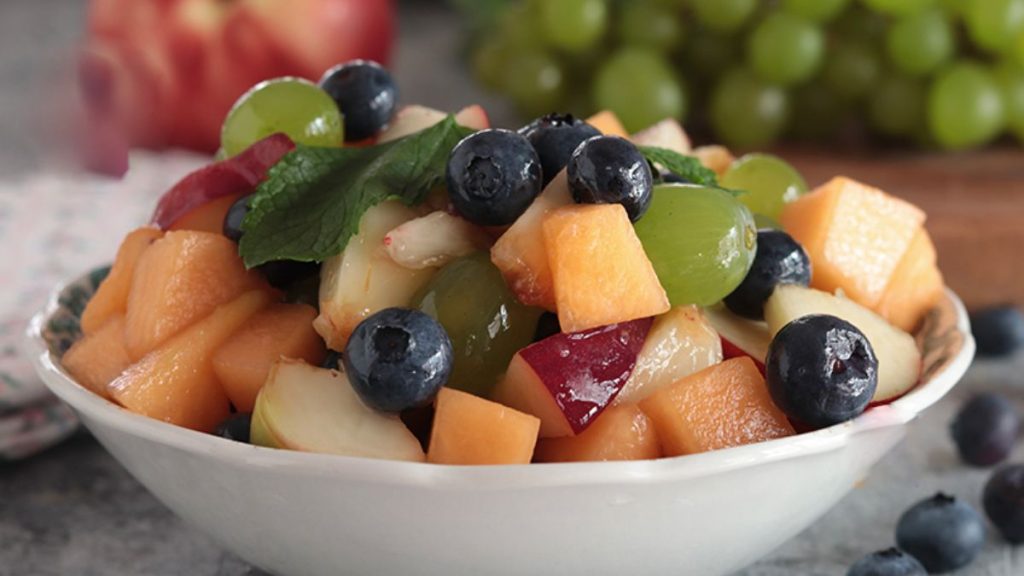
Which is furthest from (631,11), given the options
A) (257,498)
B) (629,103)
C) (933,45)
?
(257,498)

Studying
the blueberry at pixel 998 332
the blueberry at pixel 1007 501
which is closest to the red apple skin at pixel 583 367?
the blueberry at pixel 1007 501

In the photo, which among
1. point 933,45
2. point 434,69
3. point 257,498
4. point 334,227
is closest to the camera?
point 257,498

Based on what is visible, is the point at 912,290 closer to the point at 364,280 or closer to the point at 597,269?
the point at 597,269

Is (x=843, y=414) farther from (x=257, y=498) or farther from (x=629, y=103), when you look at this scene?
(x=629, y=103)

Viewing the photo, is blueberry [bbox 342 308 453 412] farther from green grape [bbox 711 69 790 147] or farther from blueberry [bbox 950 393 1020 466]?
green grape [bbox 711 69 790 147]

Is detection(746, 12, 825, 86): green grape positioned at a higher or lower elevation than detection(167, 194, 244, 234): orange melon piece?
lower

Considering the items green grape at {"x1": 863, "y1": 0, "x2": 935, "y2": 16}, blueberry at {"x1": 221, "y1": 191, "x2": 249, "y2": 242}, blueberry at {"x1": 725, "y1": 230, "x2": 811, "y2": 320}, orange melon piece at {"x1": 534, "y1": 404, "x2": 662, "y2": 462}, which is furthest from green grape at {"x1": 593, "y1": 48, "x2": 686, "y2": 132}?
orange melon piece at {"x1": 534, "y1": 404, "x2": 662, "y2": 462}
